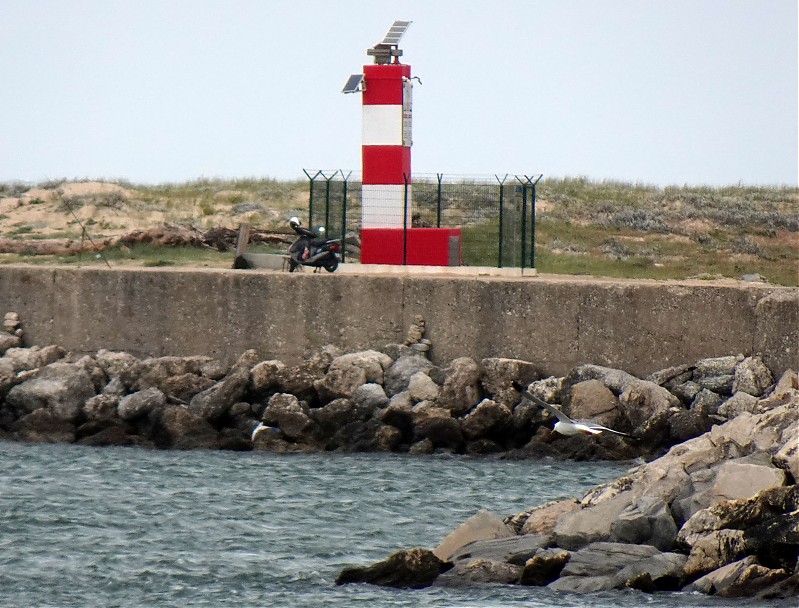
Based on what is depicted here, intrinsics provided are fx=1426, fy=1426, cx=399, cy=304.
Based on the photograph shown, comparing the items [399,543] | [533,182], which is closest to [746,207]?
[533,182]

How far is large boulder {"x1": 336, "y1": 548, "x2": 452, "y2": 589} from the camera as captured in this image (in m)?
11.2

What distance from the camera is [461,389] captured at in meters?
17.1

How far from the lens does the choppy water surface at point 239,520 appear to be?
432 inches

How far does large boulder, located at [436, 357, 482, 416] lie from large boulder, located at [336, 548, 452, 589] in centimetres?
577

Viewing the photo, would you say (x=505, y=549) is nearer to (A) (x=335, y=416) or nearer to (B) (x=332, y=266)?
(A) (x=335, y=416)

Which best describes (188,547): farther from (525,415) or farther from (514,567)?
(525,415)

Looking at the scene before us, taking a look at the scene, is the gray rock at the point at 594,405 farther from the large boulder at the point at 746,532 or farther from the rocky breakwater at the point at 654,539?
the large boulder at the point at 746,532

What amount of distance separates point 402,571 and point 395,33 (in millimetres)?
11789

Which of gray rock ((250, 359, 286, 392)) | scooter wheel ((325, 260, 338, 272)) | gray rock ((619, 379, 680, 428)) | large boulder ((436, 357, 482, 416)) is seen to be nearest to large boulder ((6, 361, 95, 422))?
gray rock ((250, 359, 286, 392))

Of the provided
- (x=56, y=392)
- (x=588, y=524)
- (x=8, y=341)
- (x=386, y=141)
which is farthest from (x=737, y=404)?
(x=8, y=341)

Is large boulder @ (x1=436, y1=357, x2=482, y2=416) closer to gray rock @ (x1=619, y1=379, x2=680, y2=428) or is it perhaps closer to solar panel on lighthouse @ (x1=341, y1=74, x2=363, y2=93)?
gray rock @ (x1=619, y1=379, x2=680, y2=428)

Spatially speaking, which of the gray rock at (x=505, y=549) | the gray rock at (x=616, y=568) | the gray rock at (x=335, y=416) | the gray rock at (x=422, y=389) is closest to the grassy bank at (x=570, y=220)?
the gray rock at (x=422, y=389)

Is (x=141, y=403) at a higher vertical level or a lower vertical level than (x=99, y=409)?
higher

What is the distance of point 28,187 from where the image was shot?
39969mm
